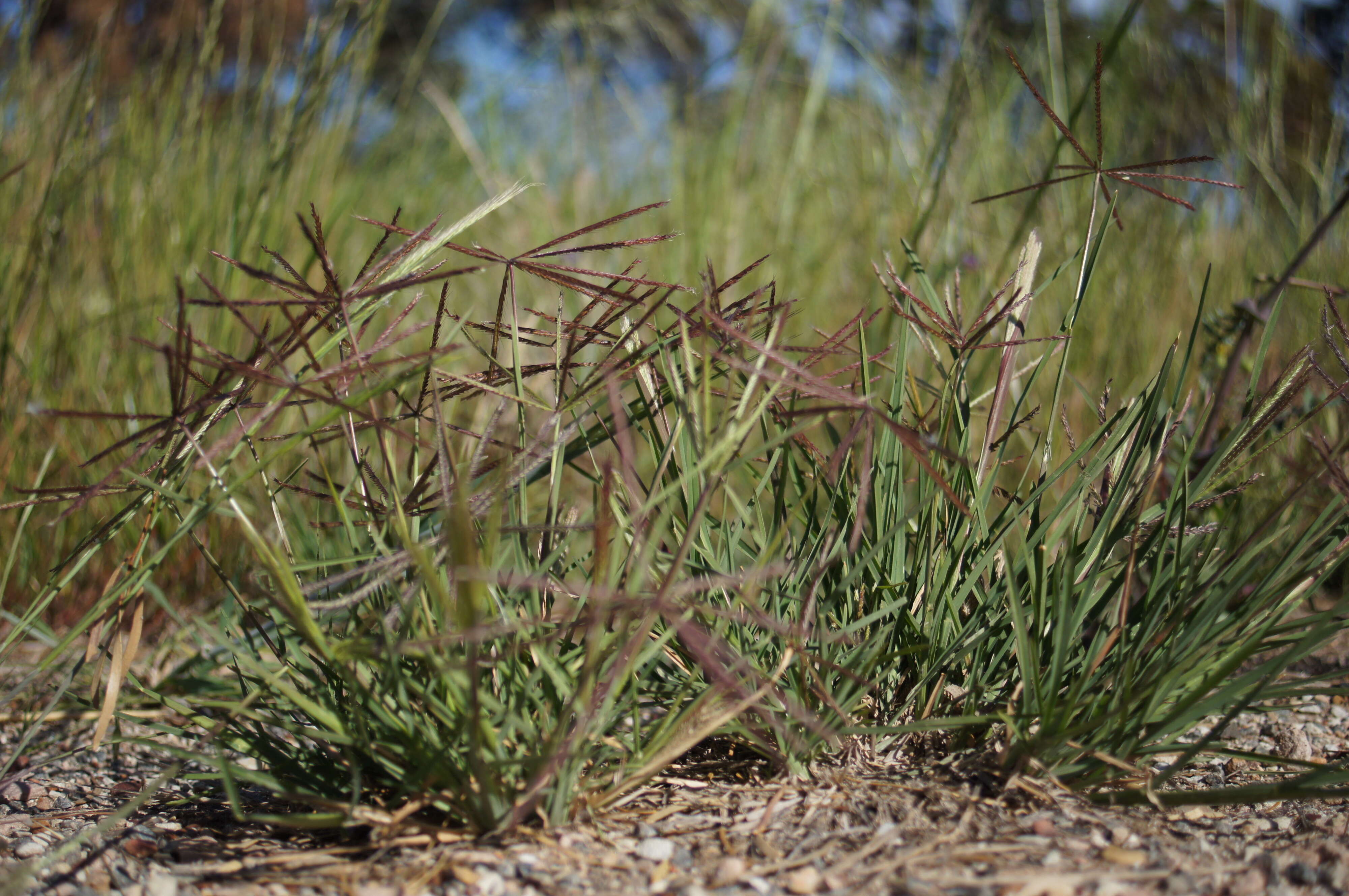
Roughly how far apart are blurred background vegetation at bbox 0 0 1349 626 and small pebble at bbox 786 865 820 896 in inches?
25.7

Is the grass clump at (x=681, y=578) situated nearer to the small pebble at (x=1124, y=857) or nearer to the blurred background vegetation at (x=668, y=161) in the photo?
the small pebble at (x=1124, y=857)

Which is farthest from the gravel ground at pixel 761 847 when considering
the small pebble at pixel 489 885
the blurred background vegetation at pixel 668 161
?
the blurred background vegetation at pixel 668 161

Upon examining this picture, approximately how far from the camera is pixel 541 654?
0.79 m

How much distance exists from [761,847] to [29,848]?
0.72m

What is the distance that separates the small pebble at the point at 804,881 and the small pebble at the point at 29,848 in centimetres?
72

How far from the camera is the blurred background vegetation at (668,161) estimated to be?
5.88ft

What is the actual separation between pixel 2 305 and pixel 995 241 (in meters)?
2.65

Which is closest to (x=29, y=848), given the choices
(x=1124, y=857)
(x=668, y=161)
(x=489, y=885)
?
(x=489, y=885)

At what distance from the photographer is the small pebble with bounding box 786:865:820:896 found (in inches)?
29.8

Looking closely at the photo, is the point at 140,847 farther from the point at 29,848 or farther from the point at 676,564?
the point at 676,564

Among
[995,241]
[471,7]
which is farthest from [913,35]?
[471,7]

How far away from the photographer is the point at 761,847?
2.68 ft

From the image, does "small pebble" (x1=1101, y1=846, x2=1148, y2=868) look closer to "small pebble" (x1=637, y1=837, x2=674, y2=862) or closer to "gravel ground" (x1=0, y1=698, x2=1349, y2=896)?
"gravel ground" (x1=0, y1=698, x2=1349, y2=896)

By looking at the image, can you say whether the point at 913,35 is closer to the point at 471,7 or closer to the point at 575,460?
the point at 575,460
